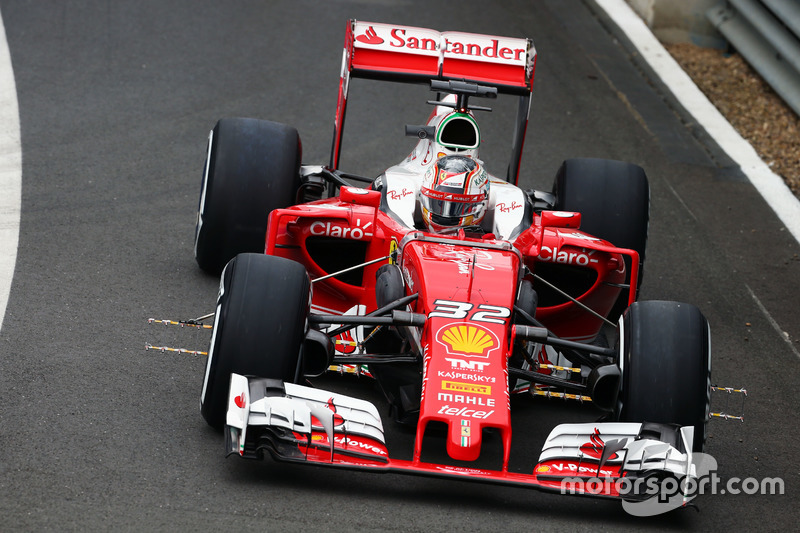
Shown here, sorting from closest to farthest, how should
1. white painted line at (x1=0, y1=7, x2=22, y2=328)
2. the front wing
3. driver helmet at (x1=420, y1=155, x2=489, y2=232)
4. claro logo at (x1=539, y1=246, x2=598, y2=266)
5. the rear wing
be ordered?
1. the front wing
2. driver helmet at (x1=420, y1=155, x2=489, y2=232)
3. claro logo at (x1=539, y1=246, x2=598, y2=266)
4. white painted line at (x1=0, y1=7, x2=22, y2=328)
5. the rear wing

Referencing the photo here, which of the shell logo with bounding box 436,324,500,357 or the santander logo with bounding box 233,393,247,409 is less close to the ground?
the shell logo with bounding box 436,324,500,357

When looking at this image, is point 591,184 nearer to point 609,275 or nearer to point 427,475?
point 609,275

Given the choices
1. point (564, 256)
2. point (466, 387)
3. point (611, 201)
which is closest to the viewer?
point (466, 387)

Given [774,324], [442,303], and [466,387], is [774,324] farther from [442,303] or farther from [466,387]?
[466,387]

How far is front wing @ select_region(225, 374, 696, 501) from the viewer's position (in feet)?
19.2

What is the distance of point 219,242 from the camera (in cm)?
850

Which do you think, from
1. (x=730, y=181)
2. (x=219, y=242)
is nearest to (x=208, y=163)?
(x=219, y=242)

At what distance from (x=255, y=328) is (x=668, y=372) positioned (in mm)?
2150

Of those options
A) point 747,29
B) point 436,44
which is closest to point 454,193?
point 436,44

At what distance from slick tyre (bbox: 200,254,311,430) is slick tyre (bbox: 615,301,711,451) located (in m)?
1.75

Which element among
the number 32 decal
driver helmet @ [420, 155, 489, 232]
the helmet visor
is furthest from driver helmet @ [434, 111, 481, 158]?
the number 32 decal

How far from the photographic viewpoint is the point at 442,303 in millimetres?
6457

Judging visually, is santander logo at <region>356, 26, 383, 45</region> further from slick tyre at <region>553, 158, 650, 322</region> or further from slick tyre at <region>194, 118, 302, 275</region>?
slick tyre at <region>553, 158, 650, 322</region>

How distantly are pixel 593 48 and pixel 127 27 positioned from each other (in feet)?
18.3
